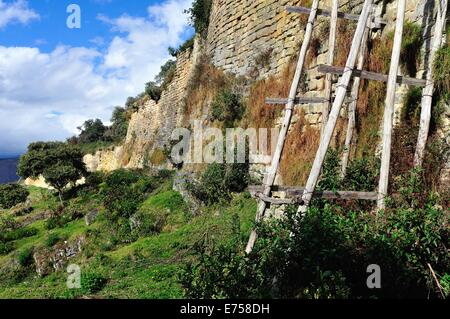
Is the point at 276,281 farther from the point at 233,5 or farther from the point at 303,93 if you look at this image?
the point at 233,5

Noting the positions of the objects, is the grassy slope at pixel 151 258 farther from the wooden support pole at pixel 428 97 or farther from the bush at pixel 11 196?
the bush at pixel 11 196

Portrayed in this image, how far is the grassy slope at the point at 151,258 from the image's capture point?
6641 mm

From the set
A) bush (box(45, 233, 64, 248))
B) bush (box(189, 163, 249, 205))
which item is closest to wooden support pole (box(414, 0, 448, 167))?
bush (box(189, 163, 249, 205))

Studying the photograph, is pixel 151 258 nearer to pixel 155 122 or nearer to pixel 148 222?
pixel 148 222

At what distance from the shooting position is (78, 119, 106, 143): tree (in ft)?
149

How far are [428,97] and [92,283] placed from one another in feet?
21.8

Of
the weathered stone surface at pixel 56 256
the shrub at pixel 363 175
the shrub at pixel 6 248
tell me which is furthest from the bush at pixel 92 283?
the shrub at pixel 6 248

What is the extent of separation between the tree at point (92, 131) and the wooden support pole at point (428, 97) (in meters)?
43.4

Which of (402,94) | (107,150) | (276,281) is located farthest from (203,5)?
(107,150)

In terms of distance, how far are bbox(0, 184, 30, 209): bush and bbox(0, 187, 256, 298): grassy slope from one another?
18.3 m

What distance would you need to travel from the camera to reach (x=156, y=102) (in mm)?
23234

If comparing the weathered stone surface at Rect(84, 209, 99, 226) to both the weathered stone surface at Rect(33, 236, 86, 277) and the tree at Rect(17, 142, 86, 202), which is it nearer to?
the weathered stone surface at Rect(33, 236, 86, 277)

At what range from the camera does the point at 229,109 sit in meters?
11.2

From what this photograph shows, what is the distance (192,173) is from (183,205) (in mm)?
1385
